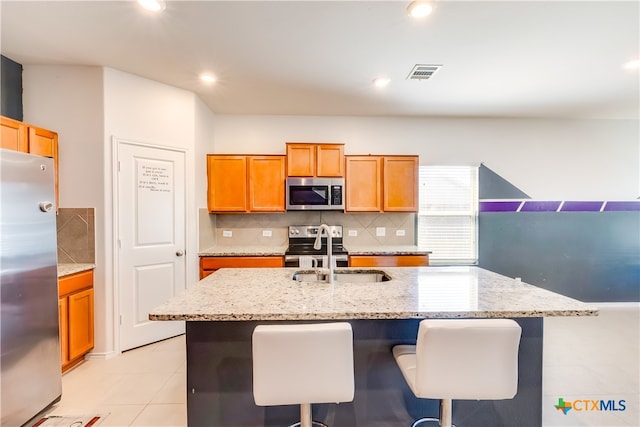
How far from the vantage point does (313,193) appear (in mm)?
3707

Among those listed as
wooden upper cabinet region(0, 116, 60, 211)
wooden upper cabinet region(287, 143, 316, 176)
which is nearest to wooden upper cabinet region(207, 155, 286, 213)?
wooden upper cabinet region(287, 143, 316, 176)

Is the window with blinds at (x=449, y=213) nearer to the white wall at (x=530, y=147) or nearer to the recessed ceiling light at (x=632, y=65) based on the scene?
the white wall at (x=530, y=147)

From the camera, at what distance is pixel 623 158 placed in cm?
418

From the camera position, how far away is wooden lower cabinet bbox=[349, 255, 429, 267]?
11.6ft

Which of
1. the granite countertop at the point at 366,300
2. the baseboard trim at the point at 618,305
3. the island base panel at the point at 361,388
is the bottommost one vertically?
the baseboard trim at the point at 618,305

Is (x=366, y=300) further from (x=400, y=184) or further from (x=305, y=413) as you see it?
(x=400, y=184)

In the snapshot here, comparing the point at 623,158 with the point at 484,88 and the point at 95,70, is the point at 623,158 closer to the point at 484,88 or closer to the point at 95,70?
the point at 484,88

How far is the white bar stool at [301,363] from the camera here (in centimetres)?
124

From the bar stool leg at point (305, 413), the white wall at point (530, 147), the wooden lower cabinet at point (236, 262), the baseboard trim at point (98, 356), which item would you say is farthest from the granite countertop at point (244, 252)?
the bar stool leg at point (305, 413)

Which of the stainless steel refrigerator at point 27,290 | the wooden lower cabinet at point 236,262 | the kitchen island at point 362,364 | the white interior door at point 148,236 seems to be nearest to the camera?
the kitchen island at point 362,364

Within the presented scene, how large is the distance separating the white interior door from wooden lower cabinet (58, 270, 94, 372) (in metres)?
0.24

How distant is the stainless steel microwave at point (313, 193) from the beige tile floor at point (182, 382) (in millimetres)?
1987

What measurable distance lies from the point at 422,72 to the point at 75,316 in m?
3.76

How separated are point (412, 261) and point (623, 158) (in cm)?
351
